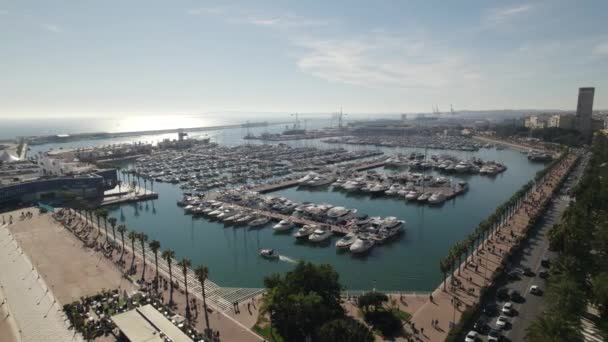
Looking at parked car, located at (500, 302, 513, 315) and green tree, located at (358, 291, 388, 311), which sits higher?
green tree, located at (358, 291, 388, 311)

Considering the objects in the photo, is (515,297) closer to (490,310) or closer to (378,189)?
(490,310)

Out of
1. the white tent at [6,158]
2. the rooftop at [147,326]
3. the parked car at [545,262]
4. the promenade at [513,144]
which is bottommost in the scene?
the parked car at [545,262]

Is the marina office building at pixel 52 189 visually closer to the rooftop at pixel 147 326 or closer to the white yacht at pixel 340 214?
the white yacht at pixel 340 214

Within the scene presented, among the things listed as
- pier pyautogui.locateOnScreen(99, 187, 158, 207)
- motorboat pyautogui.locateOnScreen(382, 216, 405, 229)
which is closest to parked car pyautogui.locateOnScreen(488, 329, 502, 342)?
motorboat pyautogui.locateOnScreen(382, 216, 405, 229)

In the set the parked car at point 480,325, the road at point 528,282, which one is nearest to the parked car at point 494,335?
the road at point 528,282

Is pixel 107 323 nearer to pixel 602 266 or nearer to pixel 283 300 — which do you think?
pixel 283 300

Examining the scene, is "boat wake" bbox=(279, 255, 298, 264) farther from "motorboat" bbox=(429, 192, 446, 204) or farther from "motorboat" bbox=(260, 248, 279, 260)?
"motorboat" bbox=(429, 192, 446, 204)
